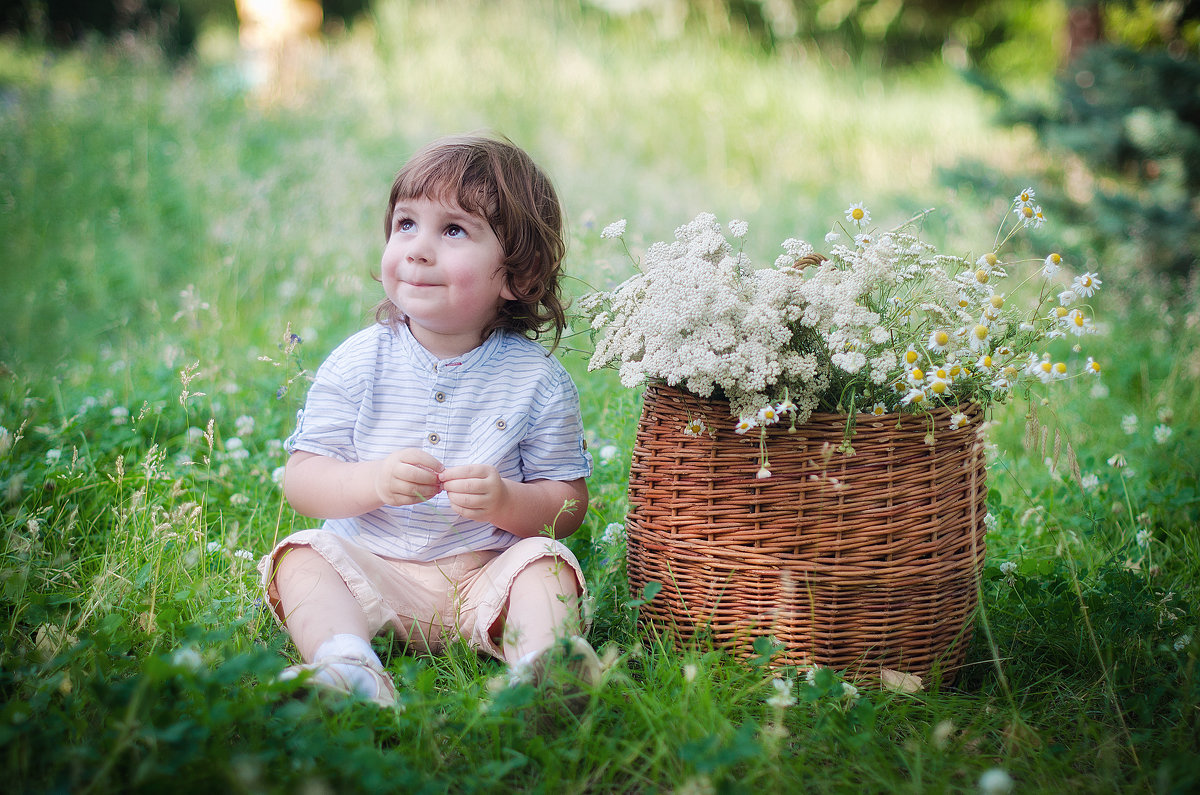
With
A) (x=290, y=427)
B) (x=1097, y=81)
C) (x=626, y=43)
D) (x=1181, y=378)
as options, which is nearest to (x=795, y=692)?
(x=290, y=427)

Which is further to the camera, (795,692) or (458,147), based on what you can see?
(458,147)

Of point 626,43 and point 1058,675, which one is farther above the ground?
point 626,43

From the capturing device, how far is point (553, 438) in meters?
2.08

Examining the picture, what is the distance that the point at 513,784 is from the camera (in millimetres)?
1487

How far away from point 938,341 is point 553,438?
89cm

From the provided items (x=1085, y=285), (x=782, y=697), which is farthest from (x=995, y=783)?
(x=1085, y=285)

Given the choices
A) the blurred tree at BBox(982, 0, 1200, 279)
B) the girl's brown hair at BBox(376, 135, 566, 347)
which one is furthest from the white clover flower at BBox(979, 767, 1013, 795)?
the blurred tree at BBox(982, 0, 1200, 279)

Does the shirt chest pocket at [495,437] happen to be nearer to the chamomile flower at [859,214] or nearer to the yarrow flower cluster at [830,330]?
the yarrow flower cluster at [830,330]

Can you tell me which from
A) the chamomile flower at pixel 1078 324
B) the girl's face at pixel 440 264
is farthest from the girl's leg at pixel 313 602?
the chamomile flower at pixel 1078 324

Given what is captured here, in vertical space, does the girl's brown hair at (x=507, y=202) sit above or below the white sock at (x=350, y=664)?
above

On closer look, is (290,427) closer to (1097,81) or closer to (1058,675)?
(1058,675)

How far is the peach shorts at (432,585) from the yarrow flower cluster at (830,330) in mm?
506

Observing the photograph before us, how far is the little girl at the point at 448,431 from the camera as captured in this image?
1922 mm

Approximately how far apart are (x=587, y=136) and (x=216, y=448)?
4730 mm
